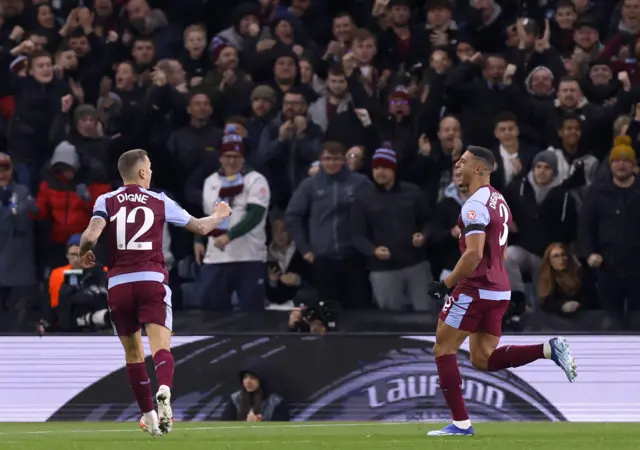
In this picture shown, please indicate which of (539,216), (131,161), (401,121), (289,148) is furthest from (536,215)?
(131,161)

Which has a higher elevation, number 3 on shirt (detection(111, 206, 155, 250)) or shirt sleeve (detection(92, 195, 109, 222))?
shirt sleeve (detection(92, 195, 109, 222))

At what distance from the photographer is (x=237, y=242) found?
16469 mm

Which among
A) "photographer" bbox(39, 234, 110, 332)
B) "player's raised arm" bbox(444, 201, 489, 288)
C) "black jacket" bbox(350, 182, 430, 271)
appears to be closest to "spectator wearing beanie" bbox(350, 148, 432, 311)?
"black jacket" bbox(350, 182, 430, 271)

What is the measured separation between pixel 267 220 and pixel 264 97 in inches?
59.3

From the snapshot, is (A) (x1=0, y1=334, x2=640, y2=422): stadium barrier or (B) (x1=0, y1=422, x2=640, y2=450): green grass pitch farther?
(A) (x1=0, y1=334, x2=640, y2=422): stadium barrier

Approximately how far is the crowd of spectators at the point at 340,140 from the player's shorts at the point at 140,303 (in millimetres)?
4823

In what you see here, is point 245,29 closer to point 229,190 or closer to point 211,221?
point 229,190

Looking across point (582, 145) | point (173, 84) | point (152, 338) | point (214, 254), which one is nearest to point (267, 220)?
point (214, 254)

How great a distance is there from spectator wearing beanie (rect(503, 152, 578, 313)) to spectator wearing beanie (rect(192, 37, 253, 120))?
3710mm

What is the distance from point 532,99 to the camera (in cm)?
1741

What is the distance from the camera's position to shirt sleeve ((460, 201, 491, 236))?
11.1 metres

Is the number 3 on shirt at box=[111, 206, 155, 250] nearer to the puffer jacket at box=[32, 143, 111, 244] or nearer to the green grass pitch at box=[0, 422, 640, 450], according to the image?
the green grass pitch at box=[0, 422, 640, 450]

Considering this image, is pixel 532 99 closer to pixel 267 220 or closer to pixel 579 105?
pixel 579 105

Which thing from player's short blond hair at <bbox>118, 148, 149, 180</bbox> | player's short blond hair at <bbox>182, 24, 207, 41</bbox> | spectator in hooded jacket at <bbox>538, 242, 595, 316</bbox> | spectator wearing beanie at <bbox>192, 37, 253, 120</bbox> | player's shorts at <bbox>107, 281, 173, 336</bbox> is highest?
player's short blond hair at <bbox>182, 24, 207, 41</bbox>
